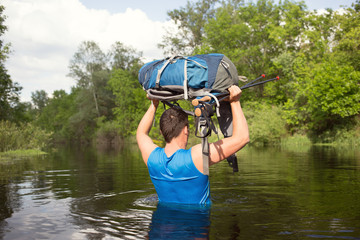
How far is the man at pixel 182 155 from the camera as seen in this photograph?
16.2 ft

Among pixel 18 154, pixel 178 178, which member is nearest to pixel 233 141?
pixel 178 178

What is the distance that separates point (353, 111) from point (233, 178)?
86.0 feet

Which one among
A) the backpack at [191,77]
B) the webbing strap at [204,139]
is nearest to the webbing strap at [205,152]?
the webbing strap at [204,139]

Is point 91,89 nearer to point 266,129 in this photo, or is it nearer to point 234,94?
point 266,129

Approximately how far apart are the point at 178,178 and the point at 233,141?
98 cm

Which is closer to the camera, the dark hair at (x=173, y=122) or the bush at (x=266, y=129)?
the dark hair at (x=173, y=122)

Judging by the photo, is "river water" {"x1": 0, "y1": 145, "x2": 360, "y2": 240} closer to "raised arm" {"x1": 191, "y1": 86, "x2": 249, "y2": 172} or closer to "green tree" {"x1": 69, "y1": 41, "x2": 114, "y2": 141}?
"raised arm" {"x1": 191, "y1": 86, "x2": 249, "y2": 172}

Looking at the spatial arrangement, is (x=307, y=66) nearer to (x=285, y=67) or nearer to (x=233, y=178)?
(x=285, y=67)

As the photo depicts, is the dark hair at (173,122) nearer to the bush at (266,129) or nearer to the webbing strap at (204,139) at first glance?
the webbing strap at (204,139)

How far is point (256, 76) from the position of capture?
51.2 meters

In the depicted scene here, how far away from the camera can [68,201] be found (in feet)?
26.4

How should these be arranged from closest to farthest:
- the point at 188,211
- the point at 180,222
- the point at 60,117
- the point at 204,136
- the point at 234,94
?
the point at 204,136 < the point at 234,94 < the point at 180,222 < the point at 188,211 < the point at 60,117

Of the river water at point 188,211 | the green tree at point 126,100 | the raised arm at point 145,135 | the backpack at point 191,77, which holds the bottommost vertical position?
the river water at point 188,211

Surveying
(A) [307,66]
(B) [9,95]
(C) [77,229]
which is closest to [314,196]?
(C) [77,229]
